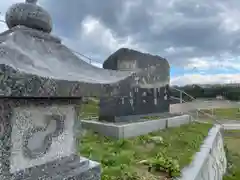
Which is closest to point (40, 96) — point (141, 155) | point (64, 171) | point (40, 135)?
point (40, 135)

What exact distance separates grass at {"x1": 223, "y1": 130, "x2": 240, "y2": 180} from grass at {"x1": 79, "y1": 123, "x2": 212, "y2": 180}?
202 centimetres

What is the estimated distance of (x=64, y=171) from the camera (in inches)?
94.7

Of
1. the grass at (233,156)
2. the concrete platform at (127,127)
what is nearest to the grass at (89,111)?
the concrete platform at (127,127)

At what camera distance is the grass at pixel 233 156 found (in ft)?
24.9

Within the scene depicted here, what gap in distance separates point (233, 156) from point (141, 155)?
20.2 ft

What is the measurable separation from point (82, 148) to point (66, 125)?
2.91 metres

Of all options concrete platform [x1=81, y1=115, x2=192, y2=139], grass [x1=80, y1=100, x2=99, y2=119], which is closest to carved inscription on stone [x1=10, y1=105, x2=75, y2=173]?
concrete platform [x1=81, y1=115, x2=192, y2=139]

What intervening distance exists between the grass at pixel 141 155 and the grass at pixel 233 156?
2.02m

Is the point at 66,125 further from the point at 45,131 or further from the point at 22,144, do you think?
the point at 22,144

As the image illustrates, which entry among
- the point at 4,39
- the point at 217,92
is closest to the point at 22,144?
the point at 4,39

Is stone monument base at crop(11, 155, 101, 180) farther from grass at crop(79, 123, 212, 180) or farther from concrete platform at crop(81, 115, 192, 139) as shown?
concrete platform at crop(81, 115, 192, 139)

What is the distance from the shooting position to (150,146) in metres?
6.07

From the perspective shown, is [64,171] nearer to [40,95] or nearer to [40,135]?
[40,135]

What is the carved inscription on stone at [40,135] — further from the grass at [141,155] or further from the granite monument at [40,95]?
the grass at [141,155]
